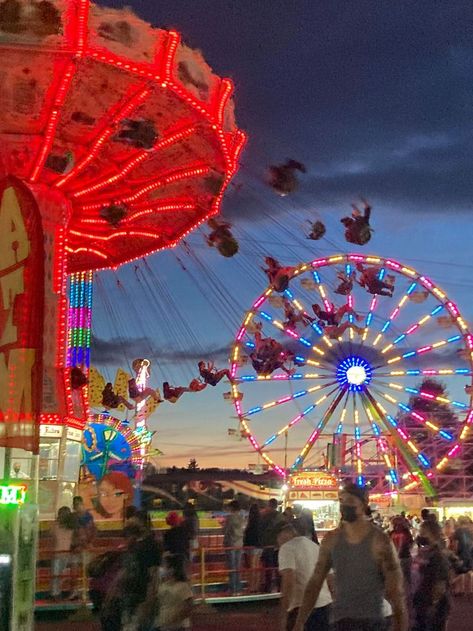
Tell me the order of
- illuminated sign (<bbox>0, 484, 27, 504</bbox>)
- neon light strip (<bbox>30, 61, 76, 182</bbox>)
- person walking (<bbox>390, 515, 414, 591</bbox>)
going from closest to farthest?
illuminated sign (<bbox>0, 484, 27, 504</bbox>)
person walking (<bbox>390, 515, 414, 591</bbox>)
neon light strip (<bbox>30, 61, 76, 182</bbox>)

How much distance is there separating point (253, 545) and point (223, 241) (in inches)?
377

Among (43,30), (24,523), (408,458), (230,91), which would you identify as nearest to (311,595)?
(24,523)

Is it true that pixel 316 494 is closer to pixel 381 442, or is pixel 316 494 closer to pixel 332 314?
pixel 332 314

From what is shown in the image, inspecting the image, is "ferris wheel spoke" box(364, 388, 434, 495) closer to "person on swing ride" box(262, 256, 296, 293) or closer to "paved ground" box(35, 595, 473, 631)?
"person on swing ride" box(262, 256, 296, 293)

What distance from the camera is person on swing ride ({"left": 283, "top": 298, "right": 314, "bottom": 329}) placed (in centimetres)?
3183

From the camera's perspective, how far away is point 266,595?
1503cm

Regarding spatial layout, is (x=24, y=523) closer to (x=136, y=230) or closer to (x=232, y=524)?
(x=232, y=524)

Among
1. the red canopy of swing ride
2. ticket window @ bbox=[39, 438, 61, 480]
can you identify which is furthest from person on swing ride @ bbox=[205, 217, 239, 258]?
ticket window @ bbox=[39, 438, 61, 480]

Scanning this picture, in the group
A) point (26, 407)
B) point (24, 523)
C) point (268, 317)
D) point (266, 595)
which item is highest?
point (268, 317)

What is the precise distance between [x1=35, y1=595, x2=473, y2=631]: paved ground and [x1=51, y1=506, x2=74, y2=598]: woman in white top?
51cm

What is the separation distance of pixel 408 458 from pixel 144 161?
19783 millimetres

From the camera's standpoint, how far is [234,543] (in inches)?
619

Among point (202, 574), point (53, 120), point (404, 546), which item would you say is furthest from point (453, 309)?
point (202, 574)

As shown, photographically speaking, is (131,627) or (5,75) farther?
(5,75)
